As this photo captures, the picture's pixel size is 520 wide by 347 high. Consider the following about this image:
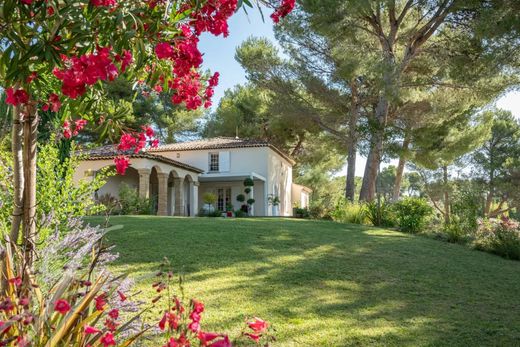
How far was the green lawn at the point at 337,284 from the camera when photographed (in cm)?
414

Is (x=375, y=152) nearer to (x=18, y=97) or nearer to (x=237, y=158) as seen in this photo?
(x=237, y=158)

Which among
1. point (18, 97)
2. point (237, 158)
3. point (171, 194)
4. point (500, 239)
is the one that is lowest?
point (500, 239)

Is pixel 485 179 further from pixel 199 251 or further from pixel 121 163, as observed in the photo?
pixel 121 163

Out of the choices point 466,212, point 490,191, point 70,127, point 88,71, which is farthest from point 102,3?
point 490,191

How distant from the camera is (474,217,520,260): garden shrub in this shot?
33.3 feet

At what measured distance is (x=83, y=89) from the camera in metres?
1.96

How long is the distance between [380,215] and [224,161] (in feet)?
43.7

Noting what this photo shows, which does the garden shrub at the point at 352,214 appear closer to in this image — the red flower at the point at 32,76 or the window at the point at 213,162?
the window at the point at 213,162

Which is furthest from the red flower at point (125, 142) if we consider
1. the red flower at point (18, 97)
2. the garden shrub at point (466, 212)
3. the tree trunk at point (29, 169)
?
the garden shrub at point (466, 212)

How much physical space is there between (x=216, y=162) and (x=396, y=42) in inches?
504

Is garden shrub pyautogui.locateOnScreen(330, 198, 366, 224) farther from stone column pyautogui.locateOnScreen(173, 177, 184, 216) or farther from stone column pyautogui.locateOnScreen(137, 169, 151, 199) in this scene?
stone column pyautogui.locateOnScreen(173, 177, 184, 216)

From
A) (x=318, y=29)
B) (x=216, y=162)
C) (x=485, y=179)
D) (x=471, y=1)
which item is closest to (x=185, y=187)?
(x=216, y=162)

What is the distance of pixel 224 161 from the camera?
27.1 metres

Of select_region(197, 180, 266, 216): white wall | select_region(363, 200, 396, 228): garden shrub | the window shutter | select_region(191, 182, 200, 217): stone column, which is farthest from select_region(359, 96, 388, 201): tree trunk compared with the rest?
select_region(191, 182, 200, 217): stone column
